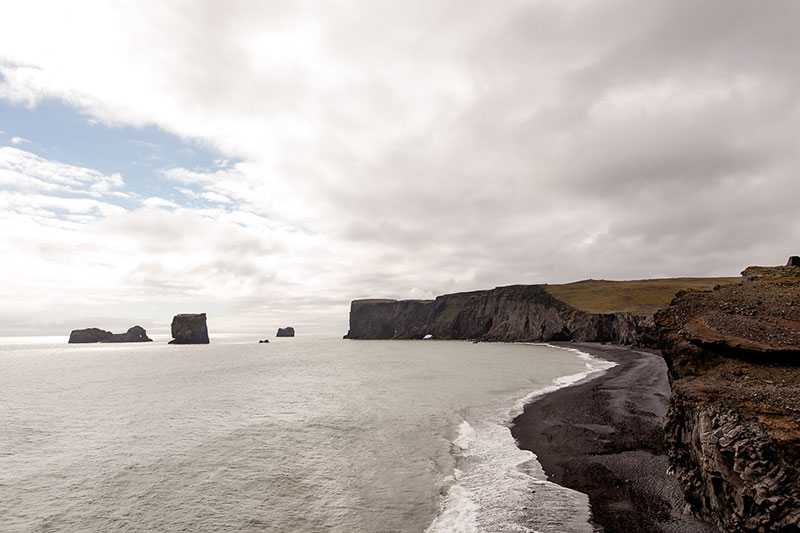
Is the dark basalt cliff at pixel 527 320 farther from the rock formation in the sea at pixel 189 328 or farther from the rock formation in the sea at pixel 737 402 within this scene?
the rock formation in the sea at pixel 189 328

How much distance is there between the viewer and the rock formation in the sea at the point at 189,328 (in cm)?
18907

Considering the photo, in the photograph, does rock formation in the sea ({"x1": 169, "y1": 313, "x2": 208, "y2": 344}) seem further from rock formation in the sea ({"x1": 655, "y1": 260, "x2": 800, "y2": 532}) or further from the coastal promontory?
rock formation in the sea ({"x1": 655, "y1": 260, "x2": 800, "y2": 532})

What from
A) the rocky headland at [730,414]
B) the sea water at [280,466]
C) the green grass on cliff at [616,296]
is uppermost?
the green grass on cliff at [616,296]

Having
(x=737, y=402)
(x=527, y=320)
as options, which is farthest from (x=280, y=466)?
(x=527, y=320)

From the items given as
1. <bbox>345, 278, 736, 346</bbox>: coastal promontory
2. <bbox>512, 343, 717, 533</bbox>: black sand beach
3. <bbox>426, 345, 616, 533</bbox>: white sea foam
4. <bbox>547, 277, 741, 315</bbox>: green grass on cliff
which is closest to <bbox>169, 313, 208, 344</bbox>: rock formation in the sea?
<bbox>345, 278, 736, 346</bbox>: coastal promontory

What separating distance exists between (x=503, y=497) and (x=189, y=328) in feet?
684

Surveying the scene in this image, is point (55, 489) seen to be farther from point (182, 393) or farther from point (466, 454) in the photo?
point (182, 393)

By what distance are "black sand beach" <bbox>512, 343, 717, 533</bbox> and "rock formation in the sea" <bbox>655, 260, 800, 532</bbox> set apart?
116 centimetres

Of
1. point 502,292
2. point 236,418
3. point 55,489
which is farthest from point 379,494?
point 502,292

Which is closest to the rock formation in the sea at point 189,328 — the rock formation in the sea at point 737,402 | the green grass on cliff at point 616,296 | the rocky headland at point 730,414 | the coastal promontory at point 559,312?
the coastal promontory at point 559,312

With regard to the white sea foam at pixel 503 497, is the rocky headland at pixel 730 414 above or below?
above

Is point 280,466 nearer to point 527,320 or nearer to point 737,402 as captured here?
point 737,402

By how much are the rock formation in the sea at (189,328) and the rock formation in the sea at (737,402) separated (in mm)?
208950

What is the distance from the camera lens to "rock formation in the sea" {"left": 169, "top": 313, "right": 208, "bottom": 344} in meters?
189
